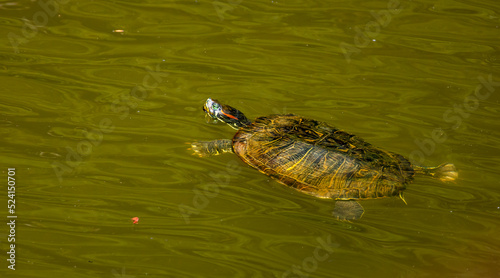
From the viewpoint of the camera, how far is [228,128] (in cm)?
408

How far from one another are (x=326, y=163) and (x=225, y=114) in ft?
3.44

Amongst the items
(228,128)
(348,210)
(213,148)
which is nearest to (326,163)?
(348,210)

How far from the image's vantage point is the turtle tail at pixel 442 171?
11.5 ft

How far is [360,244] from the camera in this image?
3.20 meters

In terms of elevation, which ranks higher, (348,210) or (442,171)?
(442,171)

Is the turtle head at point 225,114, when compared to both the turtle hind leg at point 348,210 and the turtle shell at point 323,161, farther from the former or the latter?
the turtle hind leg at point 348,210

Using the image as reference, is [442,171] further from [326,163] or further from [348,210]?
[326,163]

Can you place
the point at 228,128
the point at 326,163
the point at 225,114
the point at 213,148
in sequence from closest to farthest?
the point at 326,163 < the point at 213,148 < the point at 225,114 < the point at 228,128

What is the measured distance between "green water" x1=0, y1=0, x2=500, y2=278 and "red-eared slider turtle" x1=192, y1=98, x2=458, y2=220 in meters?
0.23

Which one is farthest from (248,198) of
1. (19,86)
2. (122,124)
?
(19,86)

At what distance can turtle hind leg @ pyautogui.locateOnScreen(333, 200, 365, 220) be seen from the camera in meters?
3.24

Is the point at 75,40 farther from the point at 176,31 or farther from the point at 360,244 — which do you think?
the point at 360,244

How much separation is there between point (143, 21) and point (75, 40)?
2.64ft

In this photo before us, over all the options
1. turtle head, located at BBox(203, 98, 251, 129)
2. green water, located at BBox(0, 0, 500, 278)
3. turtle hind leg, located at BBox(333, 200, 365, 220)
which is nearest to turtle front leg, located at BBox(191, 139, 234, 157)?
green water, located at BBox(0, 0, 500, 278)
